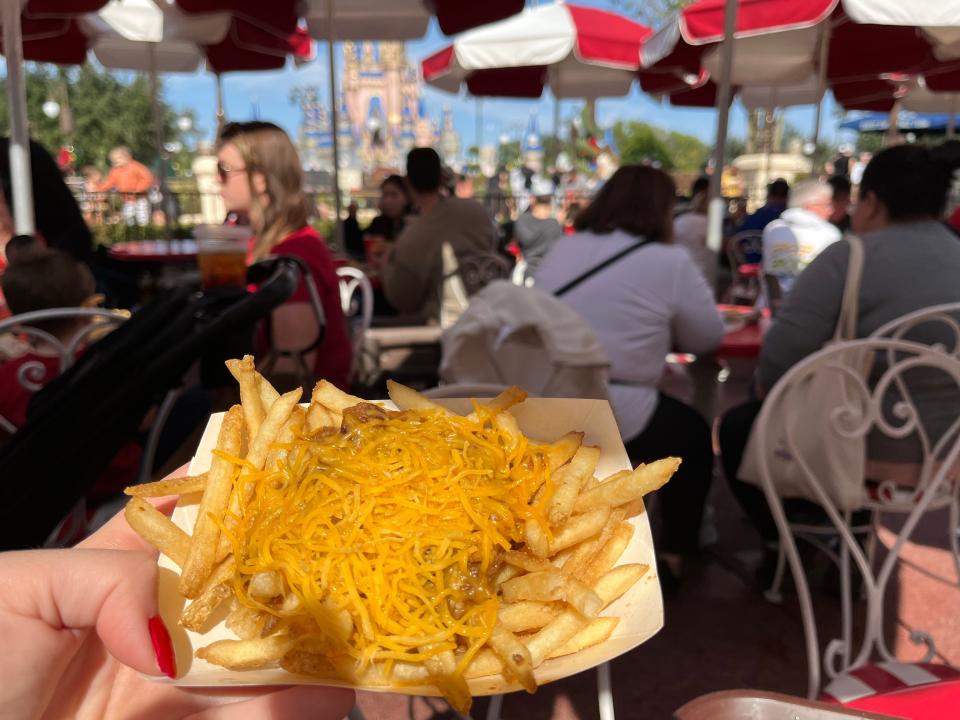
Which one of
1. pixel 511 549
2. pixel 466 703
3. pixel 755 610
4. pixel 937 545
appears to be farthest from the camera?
pixel 937 545

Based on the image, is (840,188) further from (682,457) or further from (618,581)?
(618,581)

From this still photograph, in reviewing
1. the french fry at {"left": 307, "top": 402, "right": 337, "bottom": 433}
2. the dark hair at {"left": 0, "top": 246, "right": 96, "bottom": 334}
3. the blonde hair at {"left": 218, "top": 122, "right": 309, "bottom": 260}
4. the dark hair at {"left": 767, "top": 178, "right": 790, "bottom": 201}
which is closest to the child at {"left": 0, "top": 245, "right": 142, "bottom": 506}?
the dark hair at {"left": 0, "top": 246, "right": 96, "bottom": 334}

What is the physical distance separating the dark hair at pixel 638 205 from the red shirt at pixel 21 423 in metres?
2.11

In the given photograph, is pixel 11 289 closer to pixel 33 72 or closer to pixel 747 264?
pixel 747 264

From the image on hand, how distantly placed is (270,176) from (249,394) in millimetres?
2357

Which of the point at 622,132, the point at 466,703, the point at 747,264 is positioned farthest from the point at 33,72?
the point at 466,703

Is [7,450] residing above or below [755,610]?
above

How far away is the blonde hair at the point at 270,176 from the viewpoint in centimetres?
327

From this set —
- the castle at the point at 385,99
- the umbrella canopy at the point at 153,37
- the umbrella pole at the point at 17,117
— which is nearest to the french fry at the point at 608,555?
the umbrella pole at the point at 17,117

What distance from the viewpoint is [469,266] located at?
4941 millimetres

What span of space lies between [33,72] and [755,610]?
144 ft

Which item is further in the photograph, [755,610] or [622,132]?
[622,132]

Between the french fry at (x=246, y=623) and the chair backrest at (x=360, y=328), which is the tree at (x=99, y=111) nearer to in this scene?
the chair backrest at (x=360, y=328)

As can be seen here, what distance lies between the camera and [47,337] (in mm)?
2355
